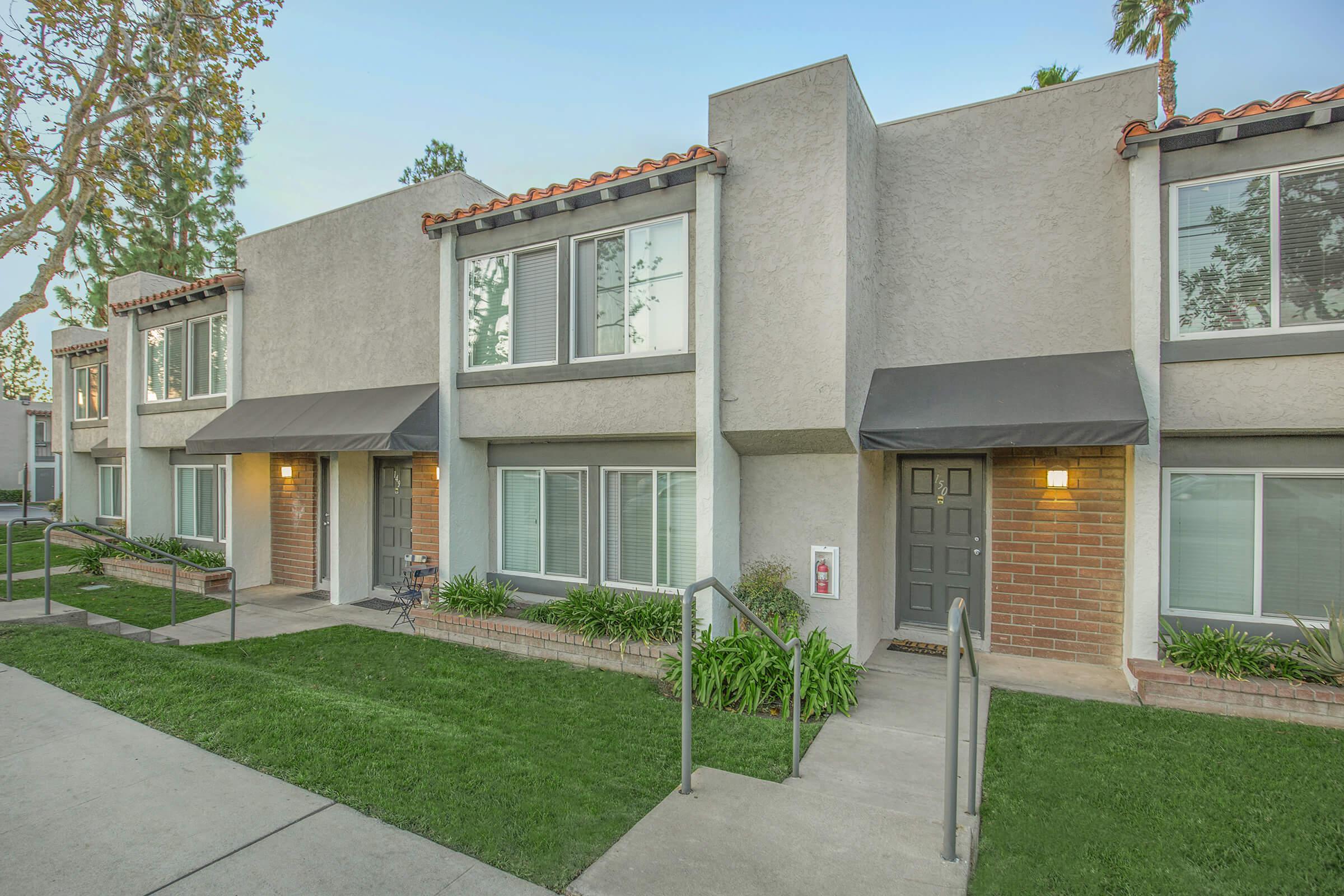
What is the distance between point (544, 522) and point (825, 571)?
13.9 feet

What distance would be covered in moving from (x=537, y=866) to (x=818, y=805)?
6.01 feet

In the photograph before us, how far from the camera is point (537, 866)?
11.6 feet

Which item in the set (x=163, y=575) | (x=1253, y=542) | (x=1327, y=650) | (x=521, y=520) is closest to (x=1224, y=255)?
(x=1253, y=542)

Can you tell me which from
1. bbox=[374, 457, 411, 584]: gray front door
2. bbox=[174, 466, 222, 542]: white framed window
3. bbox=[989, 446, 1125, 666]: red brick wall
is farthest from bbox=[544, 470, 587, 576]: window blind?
bbox=[174, 466, 222, 542]: white framed window

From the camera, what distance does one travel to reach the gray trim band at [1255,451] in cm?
632

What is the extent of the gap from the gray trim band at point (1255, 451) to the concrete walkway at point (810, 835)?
4012mm

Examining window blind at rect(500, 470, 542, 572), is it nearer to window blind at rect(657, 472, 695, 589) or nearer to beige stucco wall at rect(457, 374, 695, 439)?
beige stucco wall at rect(457, 374, 695, 439)

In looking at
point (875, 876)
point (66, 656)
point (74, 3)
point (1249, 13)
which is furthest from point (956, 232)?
point (1249, 13)

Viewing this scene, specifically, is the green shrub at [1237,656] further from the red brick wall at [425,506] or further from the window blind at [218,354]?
the window blind at [218,354]

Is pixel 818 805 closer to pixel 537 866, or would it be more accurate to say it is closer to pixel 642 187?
pixel 537 866

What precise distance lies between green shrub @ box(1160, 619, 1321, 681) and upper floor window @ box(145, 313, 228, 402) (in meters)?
16.0

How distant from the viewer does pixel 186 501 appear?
1429cm

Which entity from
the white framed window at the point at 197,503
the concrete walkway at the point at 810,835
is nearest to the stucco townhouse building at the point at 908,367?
the concrete walkway at the point at 810,835

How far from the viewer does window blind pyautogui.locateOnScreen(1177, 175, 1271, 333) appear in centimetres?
638
